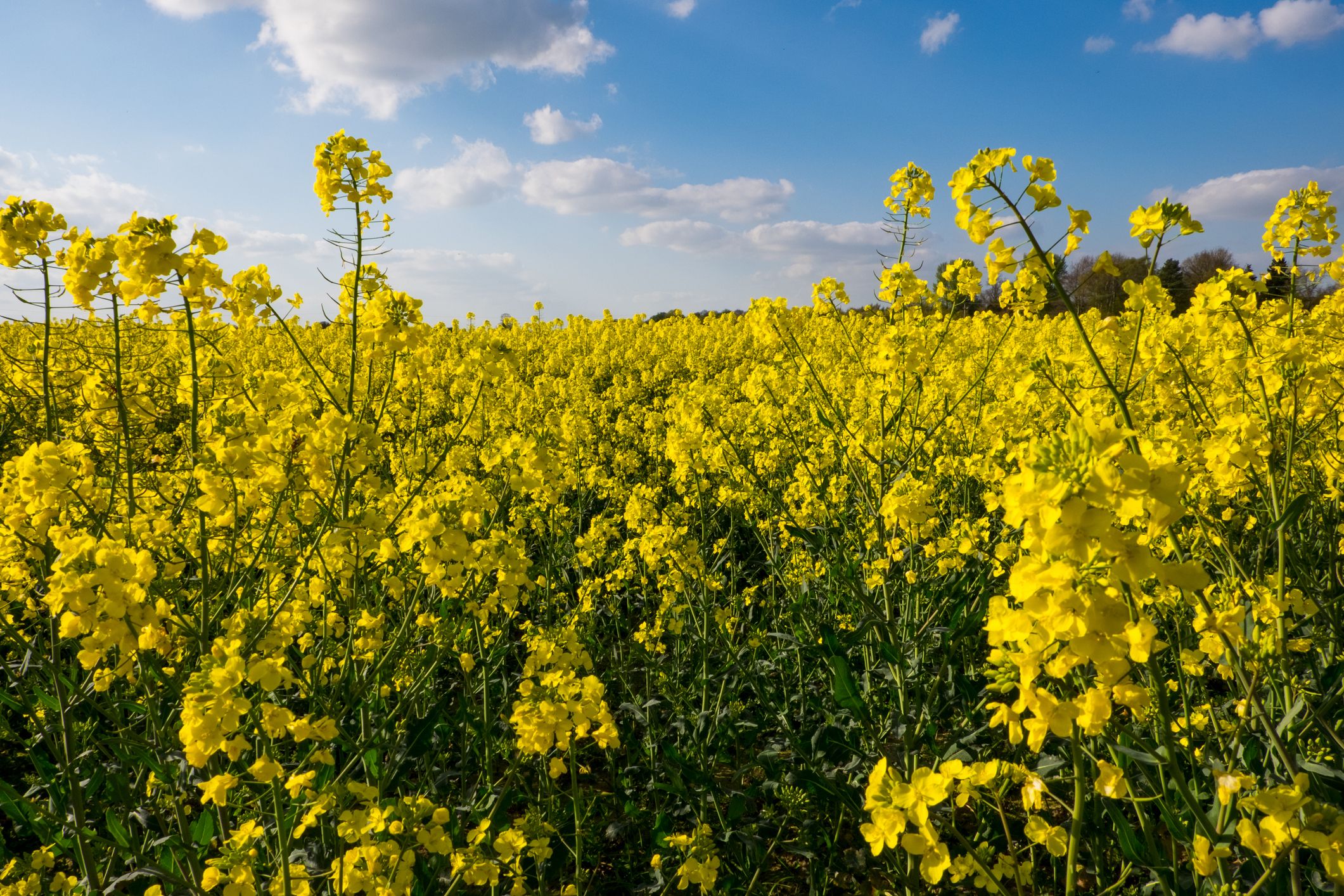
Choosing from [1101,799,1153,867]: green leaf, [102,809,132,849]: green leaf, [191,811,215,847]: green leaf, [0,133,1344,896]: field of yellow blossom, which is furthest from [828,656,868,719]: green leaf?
[102,809,132,849]: green leaf

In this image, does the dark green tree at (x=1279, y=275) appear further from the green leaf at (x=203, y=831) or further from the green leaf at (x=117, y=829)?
the green leaf at (x=117, y=829)

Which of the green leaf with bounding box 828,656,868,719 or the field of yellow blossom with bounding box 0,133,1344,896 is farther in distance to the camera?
the green leaf with bounding box 828,656,868,719

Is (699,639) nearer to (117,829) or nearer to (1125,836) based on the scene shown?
(1125,836)

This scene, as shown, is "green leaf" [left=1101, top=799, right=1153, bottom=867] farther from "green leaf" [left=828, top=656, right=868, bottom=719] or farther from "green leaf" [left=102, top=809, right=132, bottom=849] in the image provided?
"green leaf" [left=102, top=809, right=132, bottom=849]

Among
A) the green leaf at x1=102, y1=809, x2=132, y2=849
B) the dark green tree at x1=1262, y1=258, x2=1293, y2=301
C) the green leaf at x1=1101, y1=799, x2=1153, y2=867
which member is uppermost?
the dark green tree at x1=1262, y1=258, x2=1293, y2=301

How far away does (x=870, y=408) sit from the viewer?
15.0 feet

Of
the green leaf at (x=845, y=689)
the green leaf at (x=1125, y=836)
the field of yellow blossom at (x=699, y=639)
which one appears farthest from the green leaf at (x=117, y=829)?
the green leaf at (x=1125, y=836)

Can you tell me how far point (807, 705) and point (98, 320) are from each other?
2.88m

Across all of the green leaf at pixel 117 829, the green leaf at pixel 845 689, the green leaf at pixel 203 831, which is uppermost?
the green leaf at pixel 845 689

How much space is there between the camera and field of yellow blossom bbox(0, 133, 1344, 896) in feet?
4.44

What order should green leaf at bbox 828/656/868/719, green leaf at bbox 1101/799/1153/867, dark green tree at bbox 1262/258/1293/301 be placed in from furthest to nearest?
dark green tree at bbox 1262/258/1293/301
green leaf at bbox 828/656/868/719
green leaf at bbox 1101/799/1153/867

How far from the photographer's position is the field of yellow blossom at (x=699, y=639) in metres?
1.35

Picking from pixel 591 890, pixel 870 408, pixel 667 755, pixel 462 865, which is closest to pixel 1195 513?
pixel 667 755

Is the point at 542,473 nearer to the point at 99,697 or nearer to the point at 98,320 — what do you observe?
the point at 98,320
